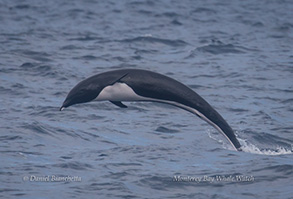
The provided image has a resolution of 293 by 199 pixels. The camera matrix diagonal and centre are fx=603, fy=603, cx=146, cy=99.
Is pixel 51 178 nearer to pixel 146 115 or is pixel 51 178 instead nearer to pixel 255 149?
pixel 255 149

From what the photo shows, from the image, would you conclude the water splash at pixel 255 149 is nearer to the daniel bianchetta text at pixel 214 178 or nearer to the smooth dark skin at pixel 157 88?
the daniel bianchetta text at pixel 214 178

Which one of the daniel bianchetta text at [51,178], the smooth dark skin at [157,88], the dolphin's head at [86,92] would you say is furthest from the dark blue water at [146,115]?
the dolphin's head at [86,92]

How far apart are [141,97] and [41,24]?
20.4m

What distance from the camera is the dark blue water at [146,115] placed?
34.8ft

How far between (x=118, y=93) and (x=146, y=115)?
16.4 ft

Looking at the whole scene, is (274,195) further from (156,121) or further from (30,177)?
(156,121)

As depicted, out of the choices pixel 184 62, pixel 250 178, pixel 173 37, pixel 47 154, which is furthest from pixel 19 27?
pixel 250 178

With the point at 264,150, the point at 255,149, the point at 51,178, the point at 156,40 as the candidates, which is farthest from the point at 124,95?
the point at 156,40

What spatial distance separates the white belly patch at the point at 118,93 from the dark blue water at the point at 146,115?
1.40 meters

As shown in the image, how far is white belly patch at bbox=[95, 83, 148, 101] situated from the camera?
Answer: 34.7 ft

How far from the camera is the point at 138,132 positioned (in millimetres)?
14070

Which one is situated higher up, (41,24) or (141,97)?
(141,97)

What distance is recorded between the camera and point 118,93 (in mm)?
10688

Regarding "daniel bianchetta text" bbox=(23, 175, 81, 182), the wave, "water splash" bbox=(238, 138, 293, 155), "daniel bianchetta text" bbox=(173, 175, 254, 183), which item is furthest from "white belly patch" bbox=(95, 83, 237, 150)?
the wave
